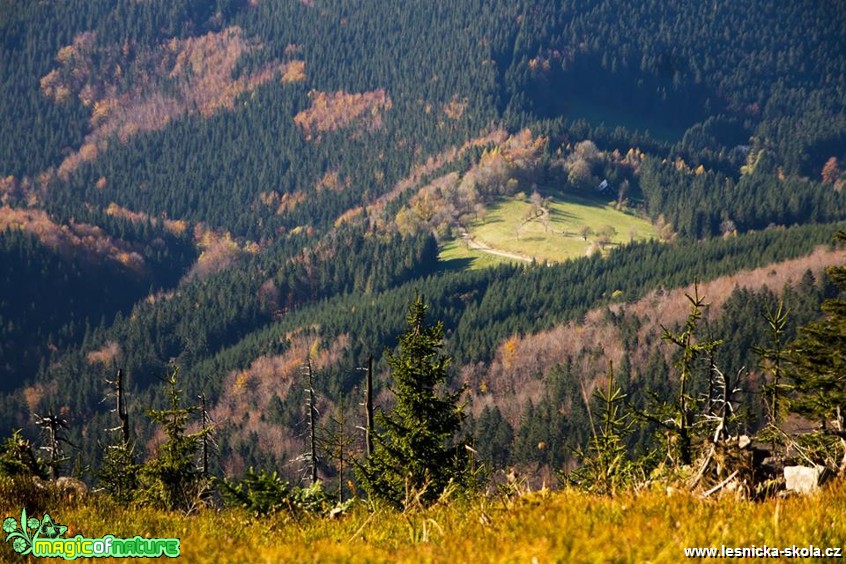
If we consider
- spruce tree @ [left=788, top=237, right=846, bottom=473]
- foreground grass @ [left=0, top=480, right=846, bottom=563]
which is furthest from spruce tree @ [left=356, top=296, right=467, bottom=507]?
foreground grass @ [left=0, top=480, right=846, bottom=563]

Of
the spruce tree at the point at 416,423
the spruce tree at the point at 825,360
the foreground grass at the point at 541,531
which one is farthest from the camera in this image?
the spruce tree at the point at 416,423

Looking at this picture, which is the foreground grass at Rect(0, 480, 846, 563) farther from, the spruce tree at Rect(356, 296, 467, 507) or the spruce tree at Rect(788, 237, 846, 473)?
the spruce tree at Rect(788, 237, 846, 473)

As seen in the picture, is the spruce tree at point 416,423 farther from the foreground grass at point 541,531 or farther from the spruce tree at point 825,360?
the foreground grass at point 541,531

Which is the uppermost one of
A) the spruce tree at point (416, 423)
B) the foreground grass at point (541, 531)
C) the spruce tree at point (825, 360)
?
the foreground grass at point (541, 531)

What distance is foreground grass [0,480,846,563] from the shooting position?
4.79 metres

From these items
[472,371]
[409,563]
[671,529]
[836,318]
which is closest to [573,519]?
[671,529]

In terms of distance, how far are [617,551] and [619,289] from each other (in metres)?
185

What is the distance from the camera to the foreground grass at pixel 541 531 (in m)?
4.79

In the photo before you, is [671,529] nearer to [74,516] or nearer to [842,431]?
[842,431]

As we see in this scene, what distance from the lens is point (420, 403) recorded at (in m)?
25.1

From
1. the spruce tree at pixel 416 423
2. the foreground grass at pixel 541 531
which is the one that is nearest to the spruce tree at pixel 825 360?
the spruce tree at pixel 416 423

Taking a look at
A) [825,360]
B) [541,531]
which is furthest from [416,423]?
[541,531]

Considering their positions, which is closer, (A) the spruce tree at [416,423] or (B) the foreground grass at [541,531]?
(B) the foreground grass at [541,531]

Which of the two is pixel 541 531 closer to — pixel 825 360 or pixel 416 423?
pixel 416 423
